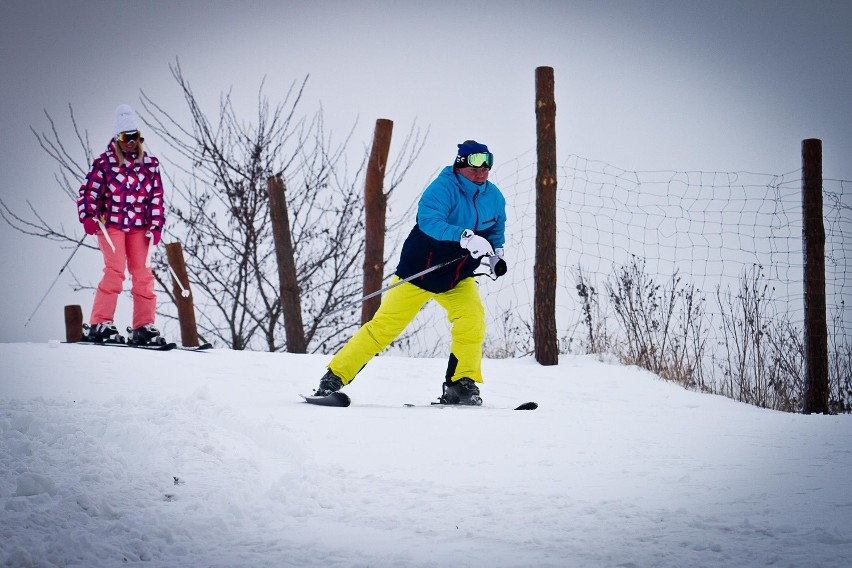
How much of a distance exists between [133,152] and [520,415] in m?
4.52

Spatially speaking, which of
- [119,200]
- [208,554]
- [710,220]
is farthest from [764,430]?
[119,200]

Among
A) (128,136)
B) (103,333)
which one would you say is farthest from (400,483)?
(128,136)

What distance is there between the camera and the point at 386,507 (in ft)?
10.5

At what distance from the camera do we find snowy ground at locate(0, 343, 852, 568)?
8.86 feet

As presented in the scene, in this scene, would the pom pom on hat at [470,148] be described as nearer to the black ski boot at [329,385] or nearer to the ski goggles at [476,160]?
the ski goggles at [476,160]

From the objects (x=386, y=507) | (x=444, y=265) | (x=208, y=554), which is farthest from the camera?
(x=444, y=265)

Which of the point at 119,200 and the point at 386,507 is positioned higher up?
the point at 119,200

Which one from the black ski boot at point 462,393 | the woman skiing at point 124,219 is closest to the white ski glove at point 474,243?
the black ski boot at point 462,393

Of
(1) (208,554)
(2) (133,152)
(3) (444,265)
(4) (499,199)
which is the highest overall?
(2) (133,152)

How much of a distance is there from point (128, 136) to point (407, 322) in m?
3.55

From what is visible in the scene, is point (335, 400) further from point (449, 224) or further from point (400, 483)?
point (400, 483)

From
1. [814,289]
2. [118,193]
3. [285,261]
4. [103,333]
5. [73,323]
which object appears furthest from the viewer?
[73,323]

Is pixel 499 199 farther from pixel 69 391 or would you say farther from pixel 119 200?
pixel 119 200

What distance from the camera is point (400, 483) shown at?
353cm
